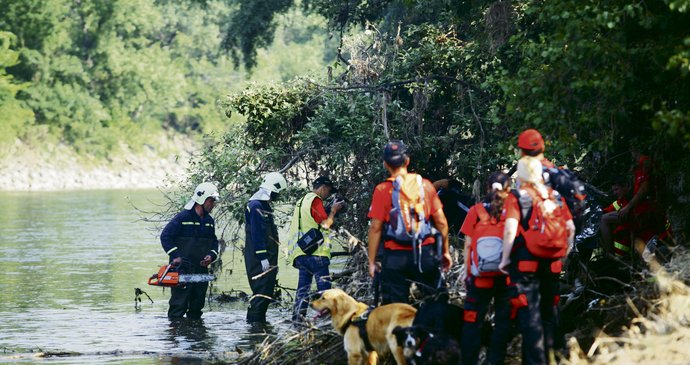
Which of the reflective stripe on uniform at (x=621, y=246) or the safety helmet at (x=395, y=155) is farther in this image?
the reflective stripe on uniform at (x=621, y=246)

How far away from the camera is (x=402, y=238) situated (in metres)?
10.2

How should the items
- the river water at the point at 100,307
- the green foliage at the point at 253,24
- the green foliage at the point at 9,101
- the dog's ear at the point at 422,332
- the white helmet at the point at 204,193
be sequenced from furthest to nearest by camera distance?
the green foliage at the point at 9,101 < the green foliage at the point at 253,24 < the white helmet at the point at 204,193 < the river water at the point at 100,307 < the dog's ear at the point at 422,332

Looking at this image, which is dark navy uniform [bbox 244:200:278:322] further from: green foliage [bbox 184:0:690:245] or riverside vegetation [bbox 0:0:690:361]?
green foliage [bbox 184:0:690:245]

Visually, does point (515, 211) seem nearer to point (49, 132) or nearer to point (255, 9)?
point (255, 9)

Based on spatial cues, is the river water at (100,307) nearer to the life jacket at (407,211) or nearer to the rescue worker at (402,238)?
the rescue worker at (402,238)

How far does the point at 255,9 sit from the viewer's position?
2909cm

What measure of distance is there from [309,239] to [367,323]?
3.79 metres

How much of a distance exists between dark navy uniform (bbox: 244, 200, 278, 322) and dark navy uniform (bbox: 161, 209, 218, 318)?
0.80 metres

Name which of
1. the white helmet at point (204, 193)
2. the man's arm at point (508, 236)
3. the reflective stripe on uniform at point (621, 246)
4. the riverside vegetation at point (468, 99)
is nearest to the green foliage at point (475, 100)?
the riverside vegetation at point (468, 99)

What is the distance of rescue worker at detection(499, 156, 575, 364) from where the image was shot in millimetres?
9297

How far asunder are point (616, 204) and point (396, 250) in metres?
3.81

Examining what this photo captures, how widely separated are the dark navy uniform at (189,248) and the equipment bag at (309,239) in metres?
2.14

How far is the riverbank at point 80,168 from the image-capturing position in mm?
60838

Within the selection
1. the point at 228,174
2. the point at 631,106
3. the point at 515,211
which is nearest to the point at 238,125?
the point at 228,174
